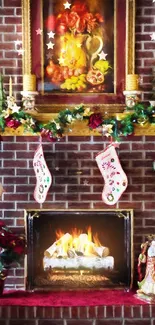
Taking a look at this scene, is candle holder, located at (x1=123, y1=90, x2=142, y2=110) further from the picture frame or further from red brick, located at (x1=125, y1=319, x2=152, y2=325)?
red brick, located at (x1=125, y1=319, x2=152, y2=325)

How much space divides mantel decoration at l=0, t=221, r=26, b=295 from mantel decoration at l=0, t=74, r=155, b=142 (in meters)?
→ 0.78

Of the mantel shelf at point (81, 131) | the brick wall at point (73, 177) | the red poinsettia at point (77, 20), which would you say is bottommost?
the brick wall at point (73, 177)

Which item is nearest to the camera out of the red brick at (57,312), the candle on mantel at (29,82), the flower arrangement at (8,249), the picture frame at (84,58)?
the red brick at (57,312)

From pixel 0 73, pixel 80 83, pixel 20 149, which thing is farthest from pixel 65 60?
pixel 20 149

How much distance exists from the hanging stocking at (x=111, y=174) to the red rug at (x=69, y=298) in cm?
71

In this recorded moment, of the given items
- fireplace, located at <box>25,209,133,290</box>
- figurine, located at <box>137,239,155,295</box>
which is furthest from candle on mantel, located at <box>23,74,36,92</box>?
figurine, located at <box>137,239,155,295</box>

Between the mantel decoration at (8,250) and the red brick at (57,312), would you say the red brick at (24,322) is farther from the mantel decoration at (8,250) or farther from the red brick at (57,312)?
the mantel decoration at (8,250)

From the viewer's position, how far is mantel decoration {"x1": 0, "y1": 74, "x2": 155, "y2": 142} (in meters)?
4.14

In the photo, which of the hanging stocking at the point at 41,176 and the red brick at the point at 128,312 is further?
the hanging stocking at the point at 41,176

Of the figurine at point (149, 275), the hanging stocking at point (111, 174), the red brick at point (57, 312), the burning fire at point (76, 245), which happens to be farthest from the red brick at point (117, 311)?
the hanging stocking at point (111, 174)

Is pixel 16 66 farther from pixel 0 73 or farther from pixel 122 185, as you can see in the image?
pixel 122 185

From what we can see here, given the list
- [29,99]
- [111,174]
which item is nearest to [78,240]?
[111,174]

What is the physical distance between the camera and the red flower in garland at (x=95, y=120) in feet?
13.6

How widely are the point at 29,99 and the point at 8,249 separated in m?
1.16
